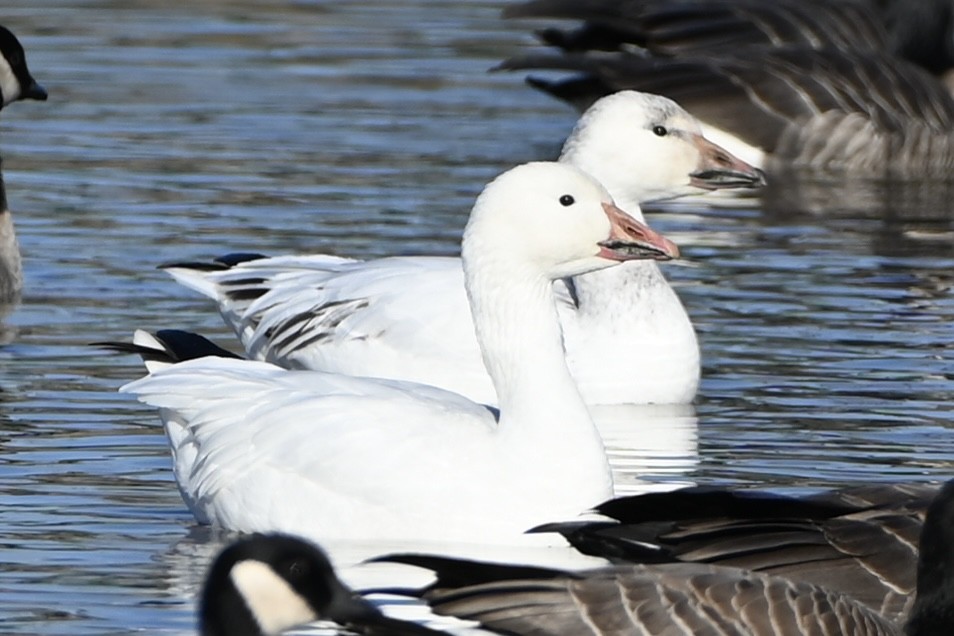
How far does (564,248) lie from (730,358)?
3.01m

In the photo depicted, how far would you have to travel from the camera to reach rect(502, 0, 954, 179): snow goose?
707 inches

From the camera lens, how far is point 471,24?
72.4 ft

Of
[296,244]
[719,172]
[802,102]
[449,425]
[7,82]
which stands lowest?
[296,244]

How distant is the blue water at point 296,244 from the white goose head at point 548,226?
93 cm

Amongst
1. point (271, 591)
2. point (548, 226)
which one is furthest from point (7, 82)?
point (271, 591)

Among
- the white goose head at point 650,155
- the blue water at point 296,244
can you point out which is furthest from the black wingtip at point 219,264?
the white goose head at point 650,155

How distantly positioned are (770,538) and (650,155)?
446 centimetres

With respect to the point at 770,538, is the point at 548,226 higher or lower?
higher

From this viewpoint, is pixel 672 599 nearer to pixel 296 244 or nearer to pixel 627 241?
pixel 627 241

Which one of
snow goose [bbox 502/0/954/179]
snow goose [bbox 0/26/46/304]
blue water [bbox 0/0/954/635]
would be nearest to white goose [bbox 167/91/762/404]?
blue water [bbox 0/0/954/635]

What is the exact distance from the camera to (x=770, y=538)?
6.70 metres

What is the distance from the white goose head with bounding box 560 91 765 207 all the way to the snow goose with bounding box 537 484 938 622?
4.22 metres

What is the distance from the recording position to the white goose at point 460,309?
999 cm

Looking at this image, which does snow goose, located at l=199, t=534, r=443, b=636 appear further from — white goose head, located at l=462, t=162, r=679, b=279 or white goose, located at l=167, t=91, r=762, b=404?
white goose, located at l=167, t=91, r=762, b=404
